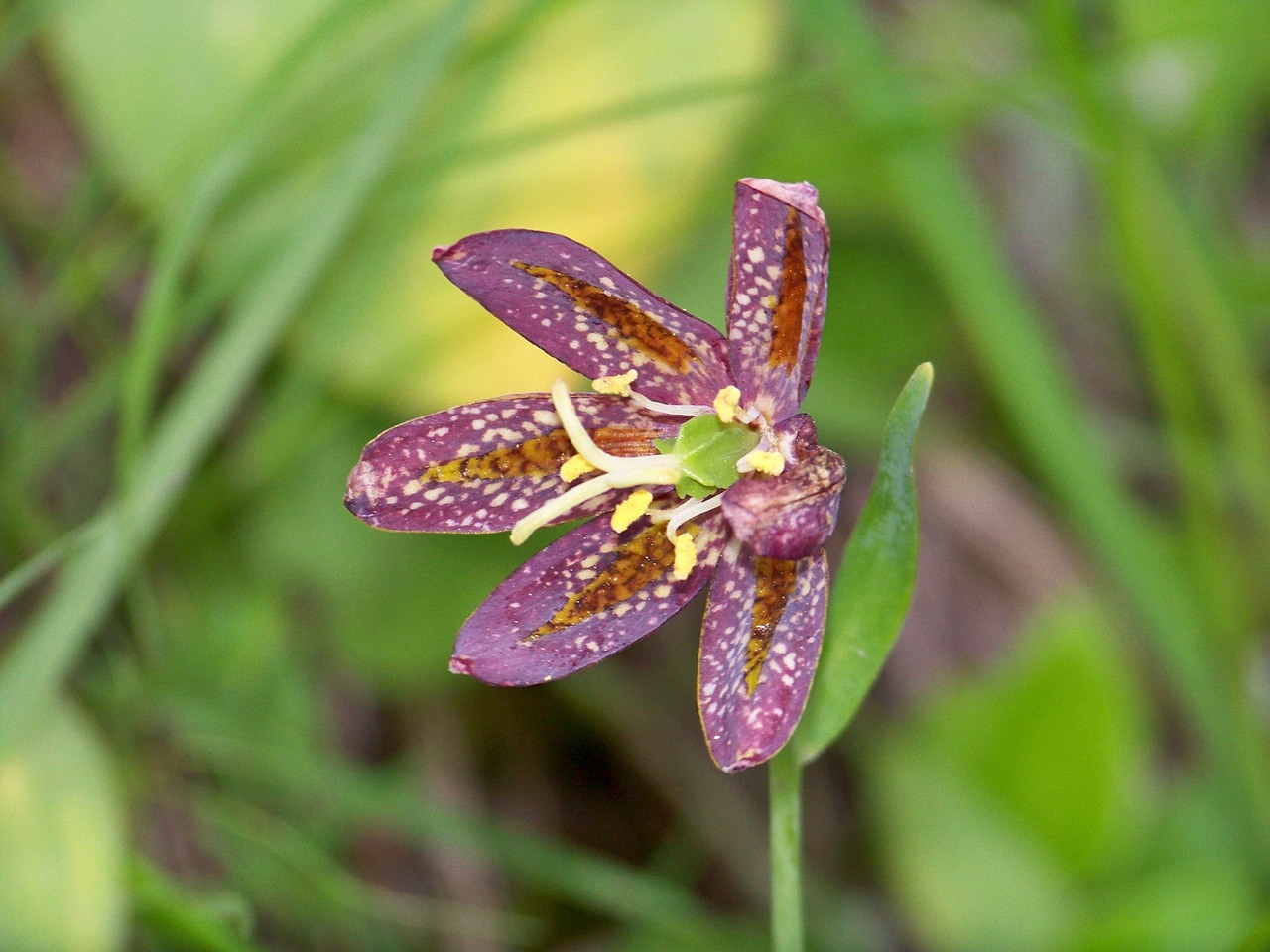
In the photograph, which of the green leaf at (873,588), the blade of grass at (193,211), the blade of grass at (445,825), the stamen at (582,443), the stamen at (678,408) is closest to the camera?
the green leaf at (873,588)

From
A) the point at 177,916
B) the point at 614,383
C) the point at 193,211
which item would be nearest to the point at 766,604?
the point at 614,383

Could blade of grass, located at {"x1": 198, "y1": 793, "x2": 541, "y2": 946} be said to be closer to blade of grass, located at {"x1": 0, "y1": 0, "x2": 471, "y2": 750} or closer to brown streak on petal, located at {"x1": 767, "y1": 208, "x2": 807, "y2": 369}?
blade of grass, located at {"x1": 0, "y1": 0, "x2": 471, "y2": 750}

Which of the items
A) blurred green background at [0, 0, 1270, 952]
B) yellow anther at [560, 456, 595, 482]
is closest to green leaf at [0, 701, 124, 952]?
blurred green background at [0, 0, 1270, 952]

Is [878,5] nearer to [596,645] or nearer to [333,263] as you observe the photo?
[333,263]

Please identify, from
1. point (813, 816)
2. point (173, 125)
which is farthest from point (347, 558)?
point (813, 816)

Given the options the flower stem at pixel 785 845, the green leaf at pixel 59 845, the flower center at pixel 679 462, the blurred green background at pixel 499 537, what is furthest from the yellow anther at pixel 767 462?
the green leaf at pixel 59 845

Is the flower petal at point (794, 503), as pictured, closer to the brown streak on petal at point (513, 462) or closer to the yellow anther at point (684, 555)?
the yellow anther at point (684, 555)
